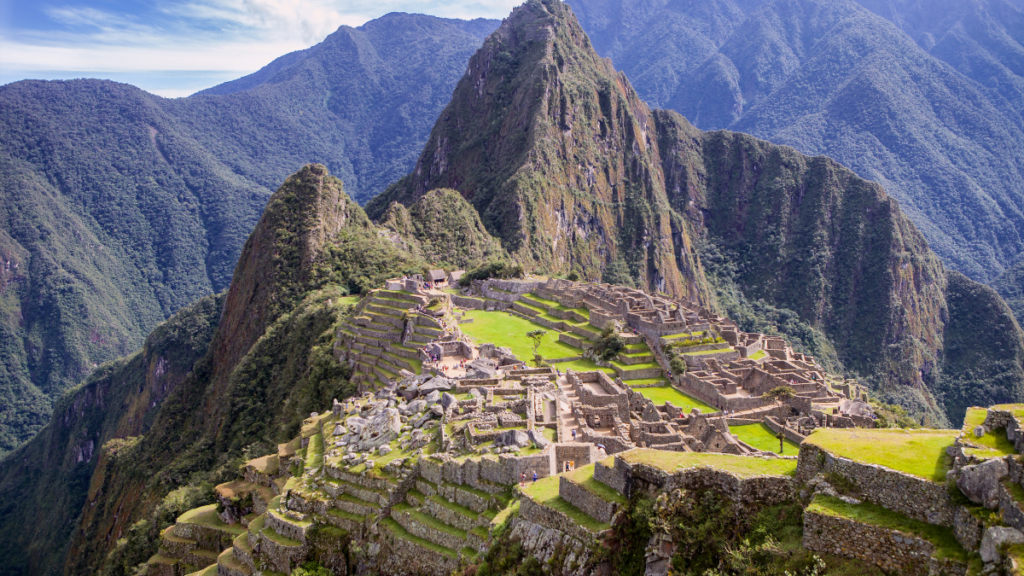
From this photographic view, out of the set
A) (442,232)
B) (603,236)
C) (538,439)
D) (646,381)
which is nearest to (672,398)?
(646,381)

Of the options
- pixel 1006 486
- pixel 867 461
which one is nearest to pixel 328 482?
pixel 867 461

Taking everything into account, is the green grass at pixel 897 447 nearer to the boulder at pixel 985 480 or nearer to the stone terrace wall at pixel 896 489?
the stone terrace wall at pixel 896 489

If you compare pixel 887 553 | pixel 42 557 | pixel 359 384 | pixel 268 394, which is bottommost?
pixel 42 557

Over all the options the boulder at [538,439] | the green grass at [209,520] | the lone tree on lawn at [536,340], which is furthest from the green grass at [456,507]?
the lone tree on lawn at [536,340]

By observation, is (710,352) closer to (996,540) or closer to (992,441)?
(992,441)

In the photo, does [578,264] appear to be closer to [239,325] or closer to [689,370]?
[239,325]
